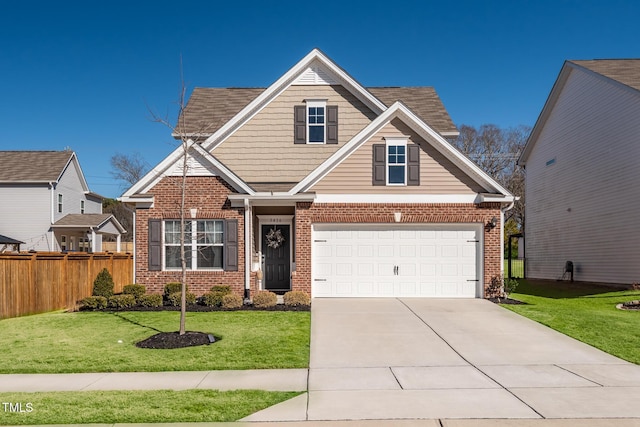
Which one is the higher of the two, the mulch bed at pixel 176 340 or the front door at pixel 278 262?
the front door at pixel 278 262

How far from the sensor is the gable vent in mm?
17828

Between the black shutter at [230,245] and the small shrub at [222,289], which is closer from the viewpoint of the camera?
the small shrub at [222,289]

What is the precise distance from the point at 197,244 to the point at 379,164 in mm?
6197

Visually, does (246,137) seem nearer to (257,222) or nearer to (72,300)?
(257,222)

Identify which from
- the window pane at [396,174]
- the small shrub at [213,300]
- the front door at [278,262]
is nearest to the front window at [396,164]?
the window pane at [396,174]

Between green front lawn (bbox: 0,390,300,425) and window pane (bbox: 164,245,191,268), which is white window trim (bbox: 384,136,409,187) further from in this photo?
green front lawn (bbox: 0,390,300,425)

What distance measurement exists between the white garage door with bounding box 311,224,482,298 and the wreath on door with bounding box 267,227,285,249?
1.79 metres

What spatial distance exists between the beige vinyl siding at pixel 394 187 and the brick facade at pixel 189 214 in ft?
9.50

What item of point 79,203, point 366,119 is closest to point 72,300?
point 366,119

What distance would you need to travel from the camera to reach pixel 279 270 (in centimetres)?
1747

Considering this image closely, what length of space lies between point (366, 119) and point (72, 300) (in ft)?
37.6

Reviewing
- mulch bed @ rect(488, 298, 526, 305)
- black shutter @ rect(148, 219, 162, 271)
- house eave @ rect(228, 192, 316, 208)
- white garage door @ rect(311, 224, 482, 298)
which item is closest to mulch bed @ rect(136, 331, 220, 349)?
black shutter @ rect(148, 219, 162, 271)

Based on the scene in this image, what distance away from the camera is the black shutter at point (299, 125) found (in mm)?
17656

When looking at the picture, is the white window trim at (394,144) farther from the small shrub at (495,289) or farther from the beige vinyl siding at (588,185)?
the beige vinyl siding at (588,185)
